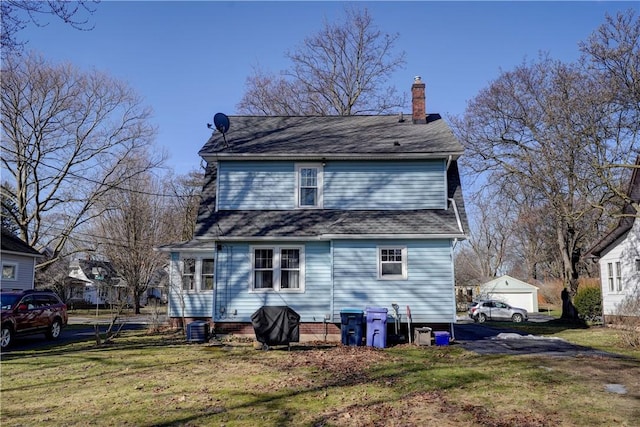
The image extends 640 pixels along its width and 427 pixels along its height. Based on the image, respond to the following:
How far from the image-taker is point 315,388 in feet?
27.3

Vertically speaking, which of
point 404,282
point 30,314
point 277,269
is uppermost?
point 277,269

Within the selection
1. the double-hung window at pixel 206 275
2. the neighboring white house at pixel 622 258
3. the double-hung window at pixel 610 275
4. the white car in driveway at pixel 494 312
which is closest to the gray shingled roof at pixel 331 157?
the double-hung window at pixel 206 275

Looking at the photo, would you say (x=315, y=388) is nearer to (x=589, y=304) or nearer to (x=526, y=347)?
(x=526, y=347)

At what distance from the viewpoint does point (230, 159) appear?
16266 millimetres

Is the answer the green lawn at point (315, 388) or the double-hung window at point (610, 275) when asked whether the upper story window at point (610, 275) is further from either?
the green lawn at point (315, 388)

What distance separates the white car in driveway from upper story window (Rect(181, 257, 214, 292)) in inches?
789

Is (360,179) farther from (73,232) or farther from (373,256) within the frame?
(73,232)

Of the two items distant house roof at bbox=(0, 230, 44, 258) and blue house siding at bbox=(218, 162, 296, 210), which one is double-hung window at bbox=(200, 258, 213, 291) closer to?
blue house siding at bbox=(218, 162, 296, 210)

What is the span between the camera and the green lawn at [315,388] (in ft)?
21.8

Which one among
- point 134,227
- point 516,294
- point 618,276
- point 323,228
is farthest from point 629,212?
point 134,227

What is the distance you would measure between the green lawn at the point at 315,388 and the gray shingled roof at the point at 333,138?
21.8 ft

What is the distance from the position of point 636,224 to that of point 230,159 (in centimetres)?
1791

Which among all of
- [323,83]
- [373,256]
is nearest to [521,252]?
[323,83]

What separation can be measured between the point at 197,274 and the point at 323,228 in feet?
19.3
